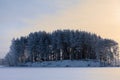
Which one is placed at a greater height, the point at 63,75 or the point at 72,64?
the point at 72,64

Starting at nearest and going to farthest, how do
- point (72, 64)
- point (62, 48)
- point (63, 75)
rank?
1. point (63, 75)
2. point (72, 64)
3. point (62, 48)

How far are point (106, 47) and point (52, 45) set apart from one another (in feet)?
70.8

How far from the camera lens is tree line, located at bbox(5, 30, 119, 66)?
11525 cm

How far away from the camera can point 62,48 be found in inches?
4710

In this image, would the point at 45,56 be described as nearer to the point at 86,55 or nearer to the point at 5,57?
the point at 86,55

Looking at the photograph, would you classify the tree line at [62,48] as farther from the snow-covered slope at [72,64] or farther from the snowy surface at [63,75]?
the snowy surface at [63,75]

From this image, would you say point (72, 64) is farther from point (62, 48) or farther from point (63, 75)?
point (63, 75)

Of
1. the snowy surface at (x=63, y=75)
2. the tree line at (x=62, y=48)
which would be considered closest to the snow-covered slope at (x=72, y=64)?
the tree line at (x=62, y=48)

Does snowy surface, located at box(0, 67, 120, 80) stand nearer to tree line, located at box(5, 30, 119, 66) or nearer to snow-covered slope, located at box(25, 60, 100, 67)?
snow-covered slope, located at box(25, 60, 100, 67)

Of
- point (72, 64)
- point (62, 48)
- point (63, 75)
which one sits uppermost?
point (62, 48)

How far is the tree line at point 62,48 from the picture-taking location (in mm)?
115250

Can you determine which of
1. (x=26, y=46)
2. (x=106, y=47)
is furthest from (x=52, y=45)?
(x=106, y=47)

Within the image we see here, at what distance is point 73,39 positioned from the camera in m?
120

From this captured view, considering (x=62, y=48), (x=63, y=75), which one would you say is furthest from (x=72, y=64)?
(x=63, y=75)
